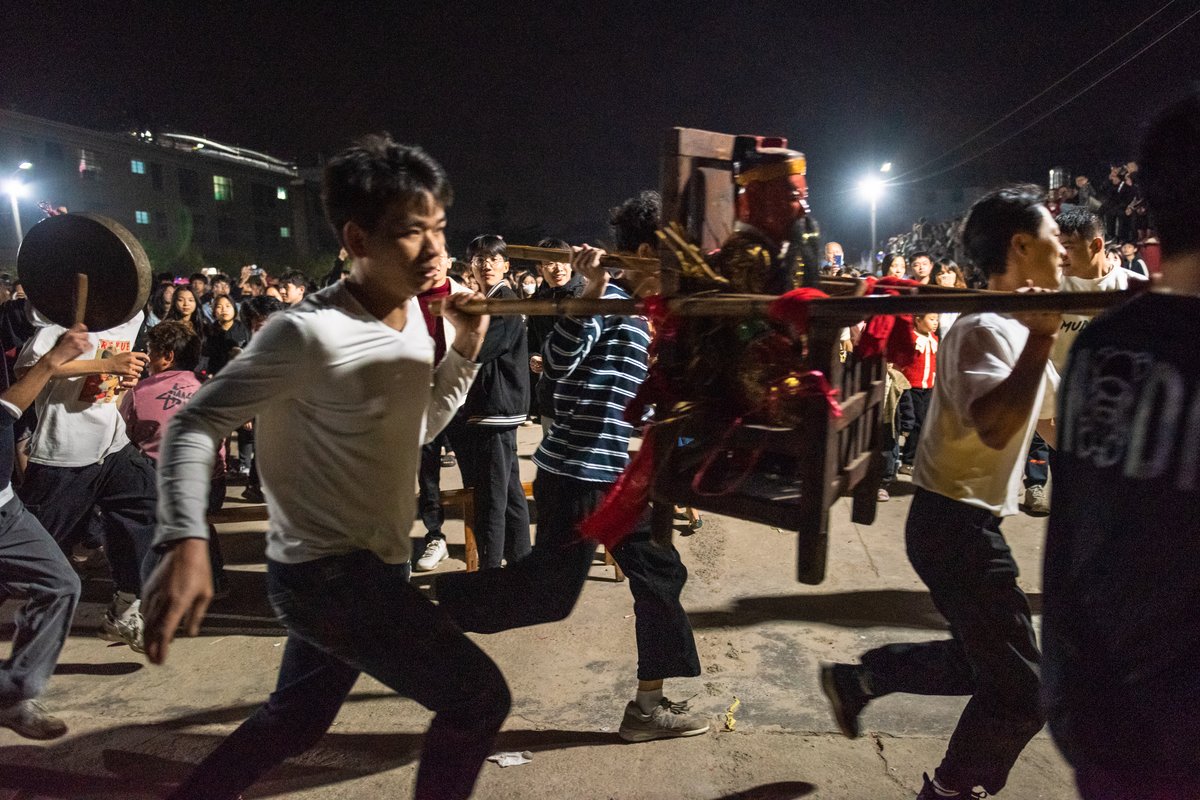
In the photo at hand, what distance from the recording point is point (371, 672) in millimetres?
2020

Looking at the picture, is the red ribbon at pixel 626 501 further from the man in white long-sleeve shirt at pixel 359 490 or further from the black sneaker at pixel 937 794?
the black sneaker at pixel 937 794

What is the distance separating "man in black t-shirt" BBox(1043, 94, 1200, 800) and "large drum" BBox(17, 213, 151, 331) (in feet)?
9.03

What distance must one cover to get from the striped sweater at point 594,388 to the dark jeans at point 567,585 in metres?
0.08

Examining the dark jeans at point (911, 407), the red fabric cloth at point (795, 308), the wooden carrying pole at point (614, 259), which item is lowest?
the dark jeans at point (911, 407)

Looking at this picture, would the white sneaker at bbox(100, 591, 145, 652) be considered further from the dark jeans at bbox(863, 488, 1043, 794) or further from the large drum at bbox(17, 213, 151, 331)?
the dark jeans at bbox(863, 488, 1043, 794)

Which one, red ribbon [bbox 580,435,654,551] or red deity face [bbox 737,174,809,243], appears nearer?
red deity face [bbox 737,174,809,243]

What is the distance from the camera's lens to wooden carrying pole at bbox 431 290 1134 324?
142cm

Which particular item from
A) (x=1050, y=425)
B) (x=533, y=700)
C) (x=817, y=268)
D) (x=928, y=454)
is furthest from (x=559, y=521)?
(x=1050, y=425)

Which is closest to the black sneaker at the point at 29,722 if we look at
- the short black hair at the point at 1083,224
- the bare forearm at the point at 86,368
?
the bare forearm at the point at 86,368

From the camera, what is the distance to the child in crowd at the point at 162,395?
177 inches

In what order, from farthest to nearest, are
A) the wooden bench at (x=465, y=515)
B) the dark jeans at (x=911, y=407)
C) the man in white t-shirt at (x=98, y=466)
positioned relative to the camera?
the dark jeans at (x=911, y=407) < the wooden bench at (x=465, y=515) < the man in white t-shirt at (x=98, y=466)

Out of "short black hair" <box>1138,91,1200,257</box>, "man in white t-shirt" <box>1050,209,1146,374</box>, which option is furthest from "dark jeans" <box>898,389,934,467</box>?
"short black hair" <box>1138,91,1200,257</box>

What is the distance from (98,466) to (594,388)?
272cm

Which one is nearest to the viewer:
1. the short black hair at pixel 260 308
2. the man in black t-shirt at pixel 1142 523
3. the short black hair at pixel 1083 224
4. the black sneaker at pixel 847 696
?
the man in black t-shirt at pixel 1142 523
